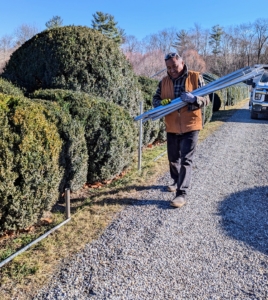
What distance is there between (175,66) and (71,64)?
2634 millimetres

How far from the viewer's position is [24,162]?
2.81 meters

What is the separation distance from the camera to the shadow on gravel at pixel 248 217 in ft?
9.65

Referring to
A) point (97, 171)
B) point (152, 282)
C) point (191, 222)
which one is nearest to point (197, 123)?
point (191, 222)

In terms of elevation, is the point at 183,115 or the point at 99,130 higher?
the point at 183,115

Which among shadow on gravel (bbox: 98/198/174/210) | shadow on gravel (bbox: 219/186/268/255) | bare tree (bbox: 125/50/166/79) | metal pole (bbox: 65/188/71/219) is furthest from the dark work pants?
bare tree (bbox: 125/50/166/79)

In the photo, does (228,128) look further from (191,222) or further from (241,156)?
(191,222)

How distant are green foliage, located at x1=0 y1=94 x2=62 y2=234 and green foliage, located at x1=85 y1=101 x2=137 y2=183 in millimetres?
1033

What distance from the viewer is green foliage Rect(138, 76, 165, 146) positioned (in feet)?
21.8

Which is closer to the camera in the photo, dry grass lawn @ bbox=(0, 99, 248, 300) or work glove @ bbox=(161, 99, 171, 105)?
dry grass lawn @ bbox=(0, 99, 248, 300)

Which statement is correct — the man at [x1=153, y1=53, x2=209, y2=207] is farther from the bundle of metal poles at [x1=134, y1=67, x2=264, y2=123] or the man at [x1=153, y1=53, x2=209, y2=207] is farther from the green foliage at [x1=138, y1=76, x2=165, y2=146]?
the green foliage at [x1=138, y1=76, x2=165, y2=146]

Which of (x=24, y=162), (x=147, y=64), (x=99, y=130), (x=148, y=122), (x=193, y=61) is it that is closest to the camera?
(x=24, y=162)

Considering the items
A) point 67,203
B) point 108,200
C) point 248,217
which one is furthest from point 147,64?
point 67,203

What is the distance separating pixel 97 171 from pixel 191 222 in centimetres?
168

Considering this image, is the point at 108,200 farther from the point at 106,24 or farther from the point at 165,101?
the point at 106,24
